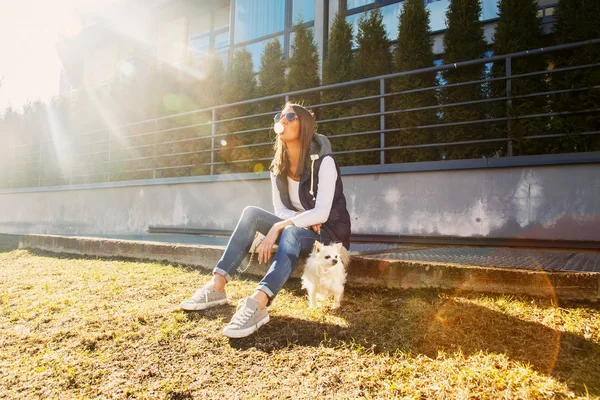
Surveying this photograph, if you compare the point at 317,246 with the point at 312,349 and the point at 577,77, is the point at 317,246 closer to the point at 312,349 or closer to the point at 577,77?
the point at 312,349

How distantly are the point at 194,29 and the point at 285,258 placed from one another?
1587 centimetres

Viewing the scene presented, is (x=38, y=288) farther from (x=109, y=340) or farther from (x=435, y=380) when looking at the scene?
(x=435, y=380)

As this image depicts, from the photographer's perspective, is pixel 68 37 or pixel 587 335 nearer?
pixel 587 335

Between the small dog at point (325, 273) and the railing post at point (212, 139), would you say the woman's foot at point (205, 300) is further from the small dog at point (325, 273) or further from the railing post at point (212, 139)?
the railing post at point (212, 139)

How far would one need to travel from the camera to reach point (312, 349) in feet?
6.70

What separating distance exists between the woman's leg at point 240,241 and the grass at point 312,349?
25 centimetres

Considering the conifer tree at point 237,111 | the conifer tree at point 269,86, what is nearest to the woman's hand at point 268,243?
the conifer tree at point 237,111

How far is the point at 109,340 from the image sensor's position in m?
2.28

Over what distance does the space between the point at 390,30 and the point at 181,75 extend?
5222 mm

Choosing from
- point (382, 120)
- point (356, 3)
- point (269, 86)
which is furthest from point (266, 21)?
point (382, 120)

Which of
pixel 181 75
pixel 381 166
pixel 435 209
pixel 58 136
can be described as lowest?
pixel 435 209

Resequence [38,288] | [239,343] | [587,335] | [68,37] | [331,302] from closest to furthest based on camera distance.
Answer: [587,335] < [239,343] < [331,302] < [38,288] < [68,37]

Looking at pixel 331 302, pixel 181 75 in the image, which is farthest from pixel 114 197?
pixel 331 302

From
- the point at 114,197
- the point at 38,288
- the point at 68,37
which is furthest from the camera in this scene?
the point at 68,37
